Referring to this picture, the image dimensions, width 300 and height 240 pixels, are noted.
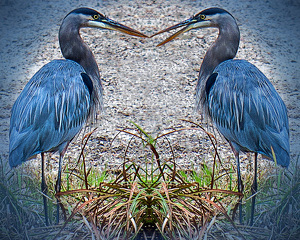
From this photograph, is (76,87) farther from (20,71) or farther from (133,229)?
(20,71)

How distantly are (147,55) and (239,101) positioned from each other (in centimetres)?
261

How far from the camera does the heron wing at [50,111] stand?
3594 millimetres

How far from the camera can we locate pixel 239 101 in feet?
12.5

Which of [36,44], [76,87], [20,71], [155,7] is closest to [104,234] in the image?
[76,87]

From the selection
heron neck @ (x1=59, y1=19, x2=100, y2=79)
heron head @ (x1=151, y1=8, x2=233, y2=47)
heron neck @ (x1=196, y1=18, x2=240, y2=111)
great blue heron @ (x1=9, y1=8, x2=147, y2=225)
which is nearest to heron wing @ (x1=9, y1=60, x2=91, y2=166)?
great blue heron @ (x1=9, y1=8, x2=147, y2=225)

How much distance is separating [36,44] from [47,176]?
2.84 meters

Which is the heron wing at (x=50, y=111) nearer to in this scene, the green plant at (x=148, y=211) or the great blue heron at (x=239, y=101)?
the green plant at (x=148, y=211)

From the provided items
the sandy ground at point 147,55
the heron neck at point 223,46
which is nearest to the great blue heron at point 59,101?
the heron neck at point 223,46

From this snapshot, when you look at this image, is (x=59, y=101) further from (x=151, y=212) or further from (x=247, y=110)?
(x=247, y=110)

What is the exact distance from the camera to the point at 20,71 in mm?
6121

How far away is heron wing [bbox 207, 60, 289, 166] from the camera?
366 cm

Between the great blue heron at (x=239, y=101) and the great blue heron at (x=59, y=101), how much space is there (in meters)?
0.73

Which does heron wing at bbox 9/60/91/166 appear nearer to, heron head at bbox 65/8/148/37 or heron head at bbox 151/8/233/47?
heron head at bbox 65/8/148/37

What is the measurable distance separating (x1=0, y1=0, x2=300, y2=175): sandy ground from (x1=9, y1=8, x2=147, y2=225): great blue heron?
2.89 ft
